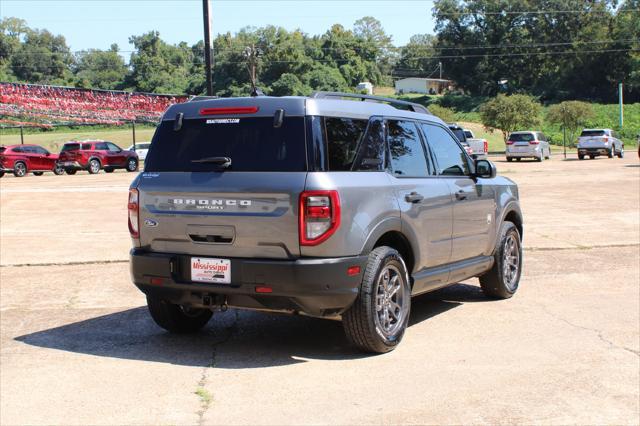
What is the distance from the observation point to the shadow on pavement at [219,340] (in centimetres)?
615

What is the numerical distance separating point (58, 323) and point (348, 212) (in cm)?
342

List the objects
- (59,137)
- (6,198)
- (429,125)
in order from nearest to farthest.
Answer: (429,125), (6,198), (59,137)

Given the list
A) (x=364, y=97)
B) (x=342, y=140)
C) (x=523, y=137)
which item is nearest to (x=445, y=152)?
(x=364, y=97)

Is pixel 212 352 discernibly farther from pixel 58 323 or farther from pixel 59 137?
pixel 59 137

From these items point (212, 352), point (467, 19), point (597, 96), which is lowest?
point (212, 352)

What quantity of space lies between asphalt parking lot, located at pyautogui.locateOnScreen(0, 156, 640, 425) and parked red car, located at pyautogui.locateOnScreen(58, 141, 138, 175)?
30.3 metres

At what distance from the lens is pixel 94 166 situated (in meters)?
40.9

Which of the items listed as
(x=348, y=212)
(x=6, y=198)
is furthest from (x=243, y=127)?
(x=6, y=198)

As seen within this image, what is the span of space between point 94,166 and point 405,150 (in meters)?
36.4

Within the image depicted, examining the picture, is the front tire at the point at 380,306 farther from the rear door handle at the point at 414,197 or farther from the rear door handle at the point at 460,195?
the rear door handle at the point at 460,195

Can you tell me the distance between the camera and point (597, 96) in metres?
115

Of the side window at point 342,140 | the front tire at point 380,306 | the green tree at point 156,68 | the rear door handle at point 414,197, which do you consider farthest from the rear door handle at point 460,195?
the green tree at point 156,68

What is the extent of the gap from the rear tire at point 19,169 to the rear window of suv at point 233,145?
3389 centimetres

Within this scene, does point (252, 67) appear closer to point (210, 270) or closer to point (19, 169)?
point (210, 270)
